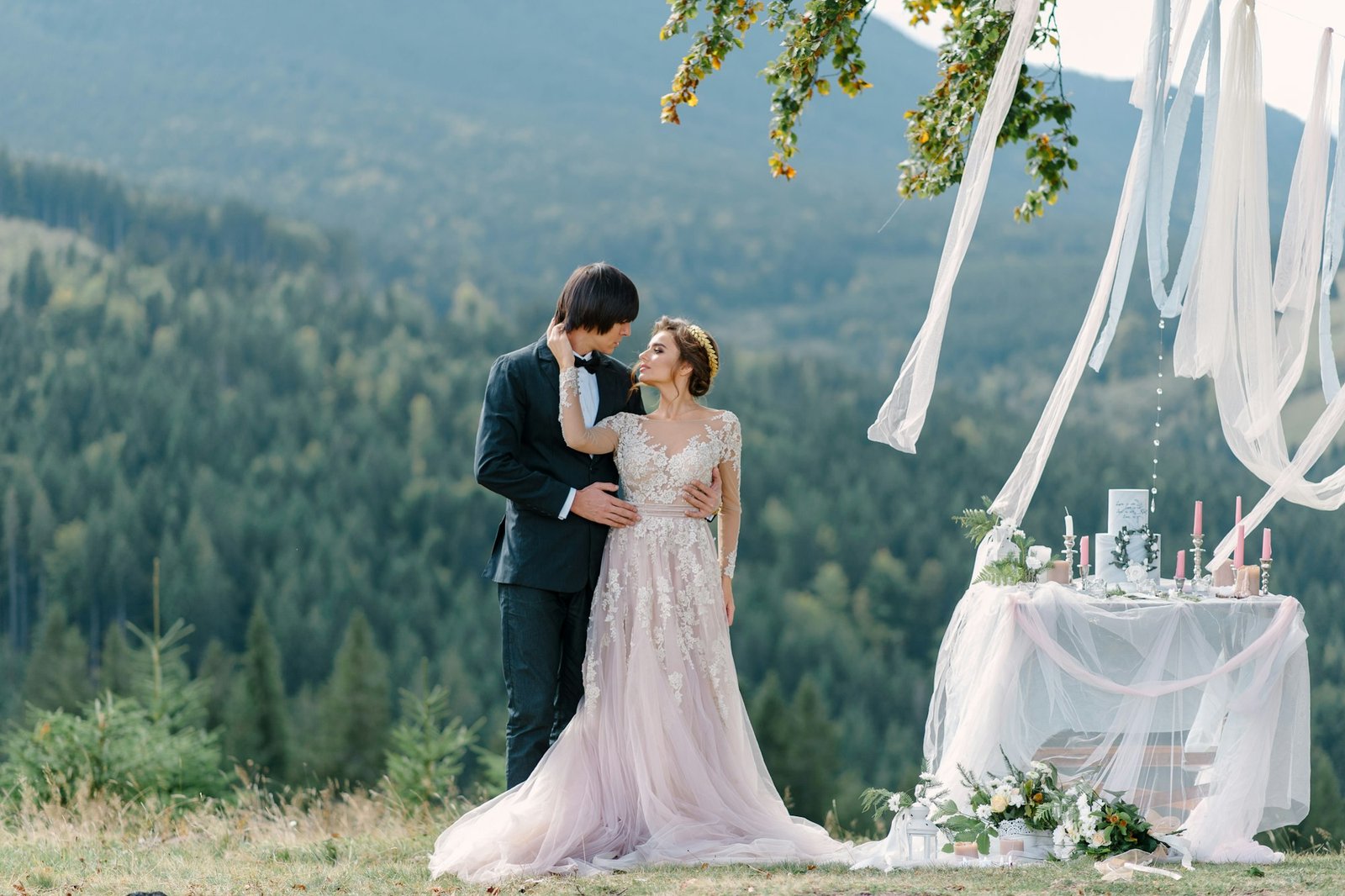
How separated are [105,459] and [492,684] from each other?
51.6 ft

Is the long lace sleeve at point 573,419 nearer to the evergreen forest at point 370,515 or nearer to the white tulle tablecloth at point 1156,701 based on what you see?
the white tulle tablecloth at point 1156,701

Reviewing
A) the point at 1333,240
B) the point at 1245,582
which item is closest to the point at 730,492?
the point at 1245,582

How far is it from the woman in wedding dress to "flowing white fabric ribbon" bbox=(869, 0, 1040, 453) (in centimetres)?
48

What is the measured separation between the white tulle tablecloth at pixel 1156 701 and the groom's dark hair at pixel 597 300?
1.35 meters

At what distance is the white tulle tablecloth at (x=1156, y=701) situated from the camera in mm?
3838

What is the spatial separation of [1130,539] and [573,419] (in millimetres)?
1711

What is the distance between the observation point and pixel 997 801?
369 centimetres

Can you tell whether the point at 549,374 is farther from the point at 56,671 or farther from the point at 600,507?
the point at 56,671

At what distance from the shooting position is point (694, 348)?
13.1 ft

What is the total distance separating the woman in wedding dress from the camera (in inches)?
143

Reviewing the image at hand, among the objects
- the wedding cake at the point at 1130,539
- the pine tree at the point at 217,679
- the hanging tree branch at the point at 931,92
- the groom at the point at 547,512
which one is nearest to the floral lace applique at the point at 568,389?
the groom at the point at 547,512

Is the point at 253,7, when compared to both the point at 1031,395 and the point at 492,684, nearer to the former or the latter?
the point at 1031,395

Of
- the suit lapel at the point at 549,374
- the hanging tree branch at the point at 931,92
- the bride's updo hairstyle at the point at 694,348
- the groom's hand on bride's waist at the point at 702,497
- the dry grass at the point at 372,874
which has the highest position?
the hanging tree branch at the point at 931,92

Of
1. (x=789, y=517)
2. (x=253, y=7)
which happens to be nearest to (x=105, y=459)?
(x=789, y=517)
